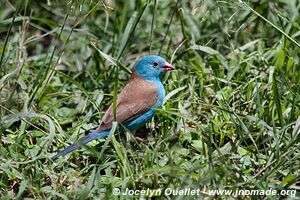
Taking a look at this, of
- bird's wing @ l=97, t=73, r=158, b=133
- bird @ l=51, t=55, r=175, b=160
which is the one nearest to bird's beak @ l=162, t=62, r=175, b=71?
bird @ l=51, t=55, r=175, b=160

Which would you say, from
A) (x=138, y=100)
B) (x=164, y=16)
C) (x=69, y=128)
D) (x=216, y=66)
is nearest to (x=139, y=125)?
(x=138, y=100)

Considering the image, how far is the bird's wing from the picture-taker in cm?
509

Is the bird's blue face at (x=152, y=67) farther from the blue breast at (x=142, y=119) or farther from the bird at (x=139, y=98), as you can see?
the blue breast at (x=142, y=119)

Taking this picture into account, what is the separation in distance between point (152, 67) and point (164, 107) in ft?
1.67

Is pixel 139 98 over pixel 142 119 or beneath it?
over

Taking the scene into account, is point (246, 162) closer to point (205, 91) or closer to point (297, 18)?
point (205, 91)

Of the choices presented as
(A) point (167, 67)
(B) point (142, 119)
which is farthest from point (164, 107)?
(A) point (167, 67)

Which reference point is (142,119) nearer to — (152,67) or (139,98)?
(139,98)

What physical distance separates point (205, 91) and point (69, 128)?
1.08 metres

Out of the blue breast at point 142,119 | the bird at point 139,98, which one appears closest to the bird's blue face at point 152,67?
the bird at point 139,98

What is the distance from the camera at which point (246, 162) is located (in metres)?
4.54

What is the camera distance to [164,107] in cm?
533

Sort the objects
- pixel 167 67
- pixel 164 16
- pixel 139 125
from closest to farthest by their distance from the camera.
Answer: pixel 139 125 < pixel 167 67 < pixel 164 16

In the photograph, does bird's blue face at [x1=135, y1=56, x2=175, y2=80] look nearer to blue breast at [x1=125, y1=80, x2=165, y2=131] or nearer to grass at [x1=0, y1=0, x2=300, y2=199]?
grass at [x1=0, y1=0, x2=300, y2=199]
